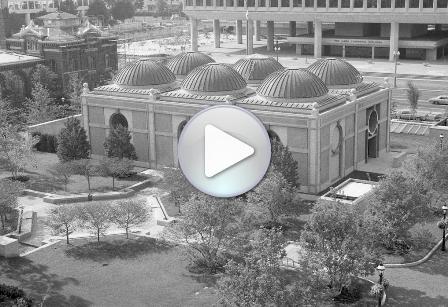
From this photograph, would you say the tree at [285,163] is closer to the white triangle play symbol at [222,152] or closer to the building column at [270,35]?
the white triangle play symbol at [222,152]

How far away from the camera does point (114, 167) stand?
63.7m

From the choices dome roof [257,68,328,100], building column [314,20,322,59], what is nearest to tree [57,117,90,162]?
dome roof [257,68,328,100]

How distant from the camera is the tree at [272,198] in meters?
52.1

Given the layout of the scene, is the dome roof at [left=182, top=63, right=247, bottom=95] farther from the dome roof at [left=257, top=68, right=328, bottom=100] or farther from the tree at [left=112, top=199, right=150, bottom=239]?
the tree at [left=112, top=199, right=150, bottom=239]

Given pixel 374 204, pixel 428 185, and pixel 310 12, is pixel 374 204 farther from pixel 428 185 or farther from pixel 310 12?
pixel 310 12

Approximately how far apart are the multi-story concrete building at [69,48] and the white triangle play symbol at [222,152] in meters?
92.2

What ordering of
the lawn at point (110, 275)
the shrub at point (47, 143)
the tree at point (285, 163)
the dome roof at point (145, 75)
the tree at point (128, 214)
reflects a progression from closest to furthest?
1. the lawn at point (110, 275)
2. the tree at point (128, 214)
3. the tree at point (285, 163)
4. the dome roof at point (145, 75)
5. the shrub at point (47, 143)

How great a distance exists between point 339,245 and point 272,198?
10.9 metres

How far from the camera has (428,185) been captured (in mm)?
55156

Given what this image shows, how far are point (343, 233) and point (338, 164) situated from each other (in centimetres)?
2434

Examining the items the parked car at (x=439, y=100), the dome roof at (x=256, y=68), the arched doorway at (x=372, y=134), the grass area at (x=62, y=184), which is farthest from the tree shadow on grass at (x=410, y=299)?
the parked car at (x=439, y=100)

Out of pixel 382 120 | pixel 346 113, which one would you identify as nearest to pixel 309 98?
pixel 346 113

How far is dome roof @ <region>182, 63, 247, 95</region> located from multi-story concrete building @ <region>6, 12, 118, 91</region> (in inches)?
1861

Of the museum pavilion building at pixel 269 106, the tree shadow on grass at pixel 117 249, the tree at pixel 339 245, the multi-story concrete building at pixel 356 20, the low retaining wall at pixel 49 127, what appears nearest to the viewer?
the tree at pixel 339 245
